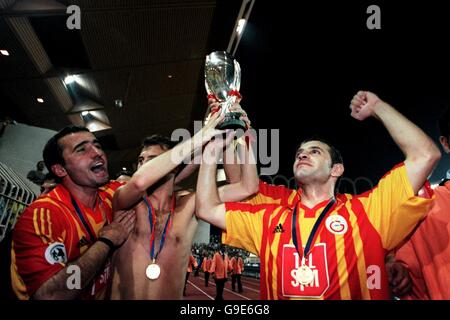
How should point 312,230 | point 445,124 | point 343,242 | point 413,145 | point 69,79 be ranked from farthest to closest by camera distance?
point 69,79 → point 445,124 → point 312,230 → point 343,242 → point 413,145

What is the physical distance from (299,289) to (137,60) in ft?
22.0

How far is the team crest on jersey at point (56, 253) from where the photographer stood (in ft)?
5.51

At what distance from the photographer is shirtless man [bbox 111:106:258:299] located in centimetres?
190

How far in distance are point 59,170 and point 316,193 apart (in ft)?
6.36

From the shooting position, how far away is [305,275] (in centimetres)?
172

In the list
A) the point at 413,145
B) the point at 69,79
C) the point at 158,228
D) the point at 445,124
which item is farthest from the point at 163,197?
the point at 69,79

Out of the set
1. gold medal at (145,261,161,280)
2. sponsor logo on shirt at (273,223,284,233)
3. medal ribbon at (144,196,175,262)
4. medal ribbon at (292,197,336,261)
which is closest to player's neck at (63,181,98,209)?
medal ribbon at (144,196,175,262)

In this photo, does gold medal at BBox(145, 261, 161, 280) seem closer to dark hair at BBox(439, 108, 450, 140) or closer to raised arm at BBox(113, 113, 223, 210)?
raised arm at BBox(113, 113, 223, 210)

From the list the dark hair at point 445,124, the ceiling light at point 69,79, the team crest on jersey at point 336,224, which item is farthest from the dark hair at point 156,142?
the ceiling light at point 69,79

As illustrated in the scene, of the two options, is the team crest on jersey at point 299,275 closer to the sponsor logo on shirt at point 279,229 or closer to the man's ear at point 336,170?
the sponsor logo on shirt at point 279,229

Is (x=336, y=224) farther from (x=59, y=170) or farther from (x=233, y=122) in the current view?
(x=59, y=170)

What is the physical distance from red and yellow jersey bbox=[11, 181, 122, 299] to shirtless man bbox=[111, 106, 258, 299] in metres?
0.22

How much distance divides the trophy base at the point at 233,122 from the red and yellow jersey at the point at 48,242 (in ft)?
3.79
